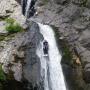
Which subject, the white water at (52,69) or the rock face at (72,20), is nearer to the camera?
the white water at (52,69)

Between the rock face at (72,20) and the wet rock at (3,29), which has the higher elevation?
the rock face at (72,20)

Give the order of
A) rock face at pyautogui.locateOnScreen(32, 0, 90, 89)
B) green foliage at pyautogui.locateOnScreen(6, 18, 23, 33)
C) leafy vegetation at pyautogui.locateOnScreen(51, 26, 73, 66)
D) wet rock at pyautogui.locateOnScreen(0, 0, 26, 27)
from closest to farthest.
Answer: leafy vegetation at pyautogui.locateOnScreen(51, 26, 73, 66), rock face at pyautogui.locateOnScreen(32, 0, 90, 89), green foliage at pyautogui.locateOnScreen(6, 18, 23, 33), wet rock at pyautogui.locateOnScreen(0, 0, 26, 27)

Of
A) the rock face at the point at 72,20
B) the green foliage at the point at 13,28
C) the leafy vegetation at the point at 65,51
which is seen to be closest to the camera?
the leafy vegetation at the point at 65,51

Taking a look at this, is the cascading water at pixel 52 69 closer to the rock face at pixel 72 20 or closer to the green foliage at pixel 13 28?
the rock face at pixel 72 20

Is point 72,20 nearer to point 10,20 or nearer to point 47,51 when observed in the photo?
point 47,51

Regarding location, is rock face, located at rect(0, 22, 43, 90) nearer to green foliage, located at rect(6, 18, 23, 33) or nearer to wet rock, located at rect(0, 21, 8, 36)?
green foliage, located at rect(6, 18, 23, 33)

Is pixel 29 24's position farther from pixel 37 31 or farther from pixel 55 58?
pixel 55 58

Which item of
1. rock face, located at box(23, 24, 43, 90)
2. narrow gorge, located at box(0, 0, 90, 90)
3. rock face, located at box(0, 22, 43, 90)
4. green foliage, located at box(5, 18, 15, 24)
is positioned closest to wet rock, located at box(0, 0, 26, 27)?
narrow gorge, located at box(0, 0, 90, 90)

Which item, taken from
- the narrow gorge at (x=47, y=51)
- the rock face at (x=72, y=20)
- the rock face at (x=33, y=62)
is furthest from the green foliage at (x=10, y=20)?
the rock face at (x=33, y=62)

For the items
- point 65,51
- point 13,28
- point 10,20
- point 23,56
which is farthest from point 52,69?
point 10,20

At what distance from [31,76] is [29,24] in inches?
117

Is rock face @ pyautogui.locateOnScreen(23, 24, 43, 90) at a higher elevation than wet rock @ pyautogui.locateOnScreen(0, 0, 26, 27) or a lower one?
lower

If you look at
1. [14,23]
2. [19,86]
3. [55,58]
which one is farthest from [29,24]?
[19,86]

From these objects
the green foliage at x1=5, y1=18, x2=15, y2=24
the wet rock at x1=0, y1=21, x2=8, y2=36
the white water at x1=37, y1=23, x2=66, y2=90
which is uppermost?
the green foliage at x1=5, y1=18, x2=15, y2=24
